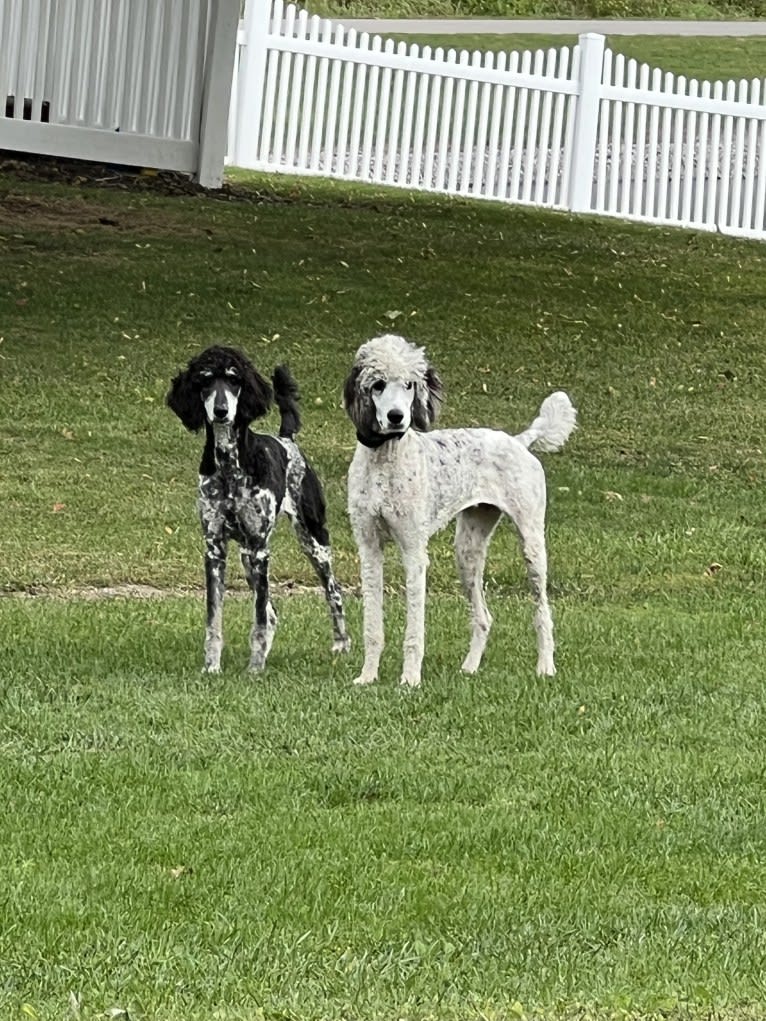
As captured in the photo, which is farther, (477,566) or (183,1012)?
(477,566)

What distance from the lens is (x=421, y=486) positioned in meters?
8.08

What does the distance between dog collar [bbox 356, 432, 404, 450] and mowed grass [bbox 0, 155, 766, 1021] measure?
1019 mm

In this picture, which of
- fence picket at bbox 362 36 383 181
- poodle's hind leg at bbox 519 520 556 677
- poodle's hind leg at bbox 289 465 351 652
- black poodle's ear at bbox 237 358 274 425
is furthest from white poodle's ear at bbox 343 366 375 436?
fence picket at bbox 362 36 383 181

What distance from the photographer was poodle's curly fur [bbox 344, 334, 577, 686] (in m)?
7.81

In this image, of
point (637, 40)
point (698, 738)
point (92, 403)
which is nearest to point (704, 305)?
point (92, 403)

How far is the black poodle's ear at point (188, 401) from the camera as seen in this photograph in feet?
26.2

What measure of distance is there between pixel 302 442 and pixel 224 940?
9.24 metres

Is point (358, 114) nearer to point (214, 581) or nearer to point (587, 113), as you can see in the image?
point (587, 113)

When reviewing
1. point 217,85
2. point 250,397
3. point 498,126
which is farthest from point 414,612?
point 498,126

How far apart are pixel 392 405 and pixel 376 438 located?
222 millimetres

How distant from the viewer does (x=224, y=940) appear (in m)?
5.25

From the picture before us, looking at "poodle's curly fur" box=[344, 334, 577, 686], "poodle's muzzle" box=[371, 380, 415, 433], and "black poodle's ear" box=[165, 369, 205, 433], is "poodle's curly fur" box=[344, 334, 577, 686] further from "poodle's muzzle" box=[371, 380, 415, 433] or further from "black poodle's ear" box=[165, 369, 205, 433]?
"black poodle's ear" box=[165, 369, 205, 433]

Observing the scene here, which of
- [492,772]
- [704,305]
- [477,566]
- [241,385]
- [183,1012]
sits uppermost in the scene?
[704,305]

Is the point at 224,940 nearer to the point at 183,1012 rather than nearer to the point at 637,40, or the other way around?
the point at 183,1012
